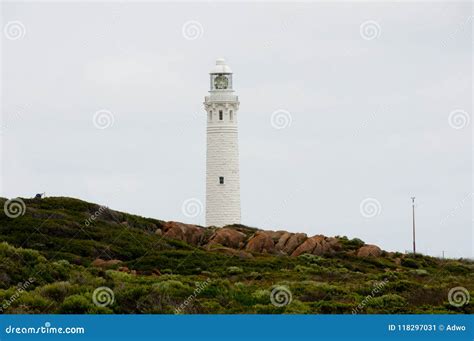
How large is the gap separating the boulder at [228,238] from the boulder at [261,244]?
23.1 inches

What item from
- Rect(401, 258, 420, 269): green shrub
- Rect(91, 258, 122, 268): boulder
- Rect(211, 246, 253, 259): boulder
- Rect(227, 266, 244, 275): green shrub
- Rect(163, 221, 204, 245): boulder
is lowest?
Rect(227, 266, 244, 275): green shrub

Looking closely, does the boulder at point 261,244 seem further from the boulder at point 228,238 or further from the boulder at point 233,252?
the boulder at point 233,252

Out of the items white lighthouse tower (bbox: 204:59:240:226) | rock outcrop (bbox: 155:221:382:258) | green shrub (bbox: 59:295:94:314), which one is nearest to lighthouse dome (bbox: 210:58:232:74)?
white lighthouse tower (bbox: 204:59:240:226)

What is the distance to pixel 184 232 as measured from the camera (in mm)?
52469

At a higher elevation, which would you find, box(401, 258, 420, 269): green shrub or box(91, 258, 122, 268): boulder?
box(401, 258, 420, 269): green shrub

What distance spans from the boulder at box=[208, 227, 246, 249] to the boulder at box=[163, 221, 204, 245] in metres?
0.77

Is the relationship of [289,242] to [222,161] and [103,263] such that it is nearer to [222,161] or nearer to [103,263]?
[103,263]

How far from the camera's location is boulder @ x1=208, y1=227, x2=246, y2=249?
5116 cm

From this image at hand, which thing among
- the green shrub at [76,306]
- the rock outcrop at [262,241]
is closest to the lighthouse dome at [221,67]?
the rock outcrop at [262,241]

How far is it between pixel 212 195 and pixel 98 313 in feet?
135

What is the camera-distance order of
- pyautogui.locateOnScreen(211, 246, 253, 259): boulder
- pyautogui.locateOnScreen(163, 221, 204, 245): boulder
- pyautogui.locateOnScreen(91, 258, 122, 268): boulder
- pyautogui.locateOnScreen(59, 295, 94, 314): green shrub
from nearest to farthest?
pyautogui.locateOnScreen(59, 295, 94, 314): green shrub
pyautogui.locateOnScreen(91, 258, 122, 268): boulder
pyautogui.locateOnScreen(211, 246, 253, 259): boulder
pyautogui.locateOnScreen(163, 221, 204, 245): boulder

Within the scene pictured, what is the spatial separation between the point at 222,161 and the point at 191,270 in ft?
85.6

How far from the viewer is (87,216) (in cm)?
4875

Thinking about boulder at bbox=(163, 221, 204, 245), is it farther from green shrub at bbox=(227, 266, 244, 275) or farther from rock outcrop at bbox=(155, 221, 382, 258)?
green shrub at bbox=(227, 266, 244, 275)
